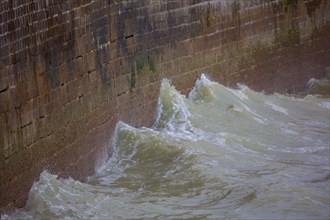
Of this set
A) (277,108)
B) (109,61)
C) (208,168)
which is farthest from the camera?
(277,108)

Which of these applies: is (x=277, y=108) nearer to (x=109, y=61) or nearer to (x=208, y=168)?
(x=109, y=61)

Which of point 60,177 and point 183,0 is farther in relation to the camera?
point 183,0

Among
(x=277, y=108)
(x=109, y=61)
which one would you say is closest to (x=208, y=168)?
(x=109, y=61)

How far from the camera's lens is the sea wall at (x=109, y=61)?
937 centimetres

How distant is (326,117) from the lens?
15023 mm

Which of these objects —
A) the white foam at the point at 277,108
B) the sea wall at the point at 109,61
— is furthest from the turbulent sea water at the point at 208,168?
the sea wall at the point at 109,61

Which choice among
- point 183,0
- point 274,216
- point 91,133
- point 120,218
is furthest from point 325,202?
point 183,0

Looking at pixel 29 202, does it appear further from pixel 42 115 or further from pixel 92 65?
pixel 92 65

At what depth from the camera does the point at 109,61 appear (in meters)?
12.0

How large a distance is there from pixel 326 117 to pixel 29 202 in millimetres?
6806

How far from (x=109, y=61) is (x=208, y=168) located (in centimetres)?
188

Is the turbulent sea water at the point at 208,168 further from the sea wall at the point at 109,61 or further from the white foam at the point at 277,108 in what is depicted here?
the sea wall at the point at 109,61

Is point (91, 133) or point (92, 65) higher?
point (92, 65)

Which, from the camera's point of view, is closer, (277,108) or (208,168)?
(208,168)
